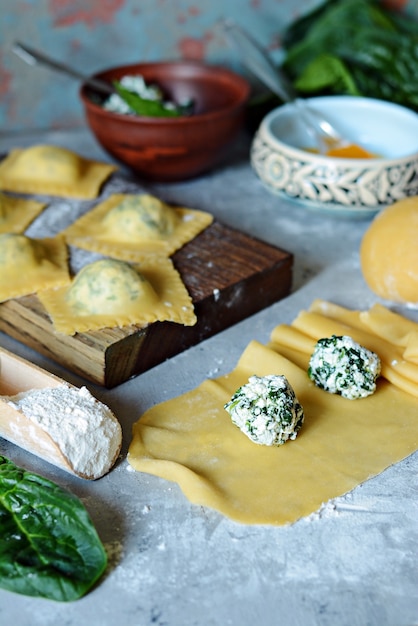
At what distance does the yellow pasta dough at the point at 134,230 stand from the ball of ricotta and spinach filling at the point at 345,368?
1.82ft

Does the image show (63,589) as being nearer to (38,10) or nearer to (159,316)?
(159,316)

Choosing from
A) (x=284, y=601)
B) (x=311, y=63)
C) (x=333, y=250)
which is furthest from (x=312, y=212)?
(x=284, y=601)

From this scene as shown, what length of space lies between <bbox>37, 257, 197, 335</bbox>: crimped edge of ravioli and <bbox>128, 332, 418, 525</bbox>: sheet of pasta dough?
0.18 metres

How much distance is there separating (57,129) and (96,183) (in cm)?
76

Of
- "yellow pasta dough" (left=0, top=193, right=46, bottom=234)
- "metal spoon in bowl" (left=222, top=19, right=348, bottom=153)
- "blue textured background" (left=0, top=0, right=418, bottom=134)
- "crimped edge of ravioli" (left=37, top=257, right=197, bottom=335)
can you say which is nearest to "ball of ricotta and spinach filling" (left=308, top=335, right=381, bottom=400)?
"crimped edge of ravioli" (left=37, top=257, right=197, bottom=335)

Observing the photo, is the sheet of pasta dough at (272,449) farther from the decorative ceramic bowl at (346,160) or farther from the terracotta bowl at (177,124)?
the terracotta bowl at (177,124)

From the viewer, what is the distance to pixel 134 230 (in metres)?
2.12

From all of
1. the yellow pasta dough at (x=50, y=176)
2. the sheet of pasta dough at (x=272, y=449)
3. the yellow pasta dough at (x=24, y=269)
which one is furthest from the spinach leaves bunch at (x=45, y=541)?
the yellow pasta dough at (x=50, y=176)

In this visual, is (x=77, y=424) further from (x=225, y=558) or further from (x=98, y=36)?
(x=98, y=36)

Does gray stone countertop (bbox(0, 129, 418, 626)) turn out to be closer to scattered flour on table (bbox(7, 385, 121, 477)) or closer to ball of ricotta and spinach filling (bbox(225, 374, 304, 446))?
scattered flour on table (bbox(7, 385, 121, 477))

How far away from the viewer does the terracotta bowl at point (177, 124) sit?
8.11 feet

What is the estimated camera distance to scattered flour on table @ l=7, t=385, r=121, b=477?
4.81 ft

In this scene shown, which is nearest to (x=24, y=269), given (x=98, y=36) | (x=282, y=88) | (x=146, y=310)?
(x=146, y=310)

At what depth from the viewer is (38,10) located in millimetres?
2809
